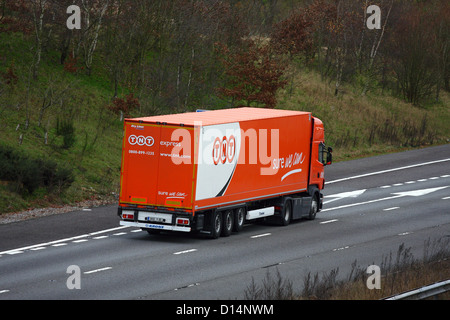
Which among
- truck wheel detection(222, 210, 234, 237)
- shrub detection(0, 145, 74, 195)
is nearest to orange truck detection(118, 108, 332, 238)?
truck wheel detection(222, 210, 234, 237)

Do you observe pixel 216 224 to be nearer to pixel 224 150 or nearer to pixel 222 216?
pixel 222 216

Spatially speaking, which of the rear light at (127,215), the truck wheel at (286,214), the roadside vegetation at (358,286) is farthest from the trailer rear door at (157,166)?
the truck wheel at (286,214)

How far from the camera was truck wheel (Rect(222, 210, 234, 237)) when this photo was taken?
941 inches

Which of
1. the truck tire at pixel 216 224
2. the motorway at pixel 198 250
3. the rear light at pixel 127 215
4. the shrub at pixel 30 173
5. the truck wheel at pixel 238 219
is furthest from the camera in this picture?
the shrub at pixel 30 173

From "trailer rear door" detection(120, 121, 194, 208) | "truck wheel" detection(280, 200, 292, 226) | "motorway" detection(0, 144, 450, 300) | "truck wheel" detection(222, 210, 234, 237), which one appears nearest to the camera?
"motorway" detection(0, 144, 450, 300)

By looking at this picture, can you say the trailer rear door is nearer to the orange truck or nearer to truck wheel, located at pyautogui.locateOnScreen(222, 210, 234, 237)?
the orange truck

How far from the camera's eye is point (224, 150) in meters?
23.1

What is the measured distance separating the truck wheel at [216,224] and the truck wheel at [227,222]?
12cm

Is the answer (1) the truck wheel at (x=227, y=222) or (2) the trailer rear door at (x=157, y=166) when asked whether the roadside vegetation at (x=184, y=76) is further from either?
(1) the truck wheel at (x=227, y=222)

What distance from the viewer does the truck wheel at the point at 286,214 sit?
87.9 feet

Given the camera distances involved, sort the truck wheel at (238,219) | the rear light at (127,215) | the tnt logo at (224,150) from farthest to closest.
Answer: the truck wheel at (238,219) < the rear light at (127,215) < the tnt logo at (224,150)

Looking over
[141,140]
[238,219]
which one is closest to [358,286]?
[141,140]

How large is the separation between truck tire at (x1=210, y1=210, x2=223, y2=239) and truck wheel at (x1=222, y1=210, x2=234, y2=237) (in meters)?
0.11

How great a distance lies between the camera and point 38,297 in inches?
617
